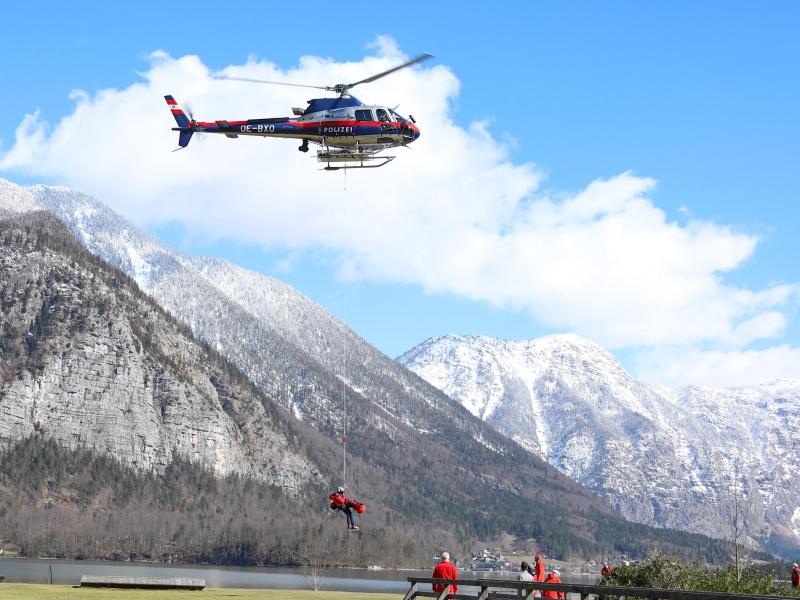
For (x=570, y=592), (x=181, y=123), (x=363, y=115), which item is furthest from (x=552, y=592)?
(x=181, y=123)

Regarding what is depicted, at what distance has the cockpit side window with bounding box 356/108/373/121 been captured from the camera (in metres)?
77.8

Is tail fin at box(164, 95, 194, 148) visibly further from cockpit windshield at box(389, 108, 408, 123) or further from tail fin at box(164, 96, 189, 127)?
cockpit windshield at box(389, 108, 408, 123)

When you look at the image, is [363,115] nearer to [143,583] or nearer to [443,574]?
[143,583]

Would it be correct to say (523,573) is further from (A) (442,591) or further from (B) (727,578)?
(B) (727,578)

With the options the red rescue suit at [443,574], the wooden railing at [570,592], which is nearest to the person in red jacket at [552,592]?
the wooden railing at [570,592]

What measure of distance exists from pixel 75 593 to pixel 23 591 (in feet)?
8.04

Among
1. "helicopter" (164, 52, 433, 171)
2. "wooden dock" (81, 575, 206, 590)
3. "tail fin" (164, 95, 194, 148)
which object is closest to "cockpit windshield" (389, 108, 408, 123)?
"helicopter" (164, 52, 433, 171)

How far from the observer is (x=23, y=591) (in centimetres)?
5572

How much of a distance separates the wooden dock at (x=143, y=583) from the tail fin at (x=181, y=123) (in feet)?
107

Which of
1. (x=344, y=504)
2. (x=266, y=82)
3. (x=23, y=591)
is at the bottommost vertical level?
(x=23, y=591)

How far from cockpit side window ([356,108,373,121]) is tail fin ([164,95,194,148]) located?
1505 cm

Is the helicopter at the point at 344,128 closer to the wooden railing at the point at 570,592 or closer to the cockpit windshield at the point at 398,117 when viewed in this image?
the cockpit windshield at the point at 398,117

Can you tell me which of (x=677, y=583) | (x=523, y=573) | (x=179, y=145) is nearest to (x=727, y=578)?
(x=677, y=583)

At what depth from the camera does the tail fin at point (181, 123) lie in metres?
86.1
